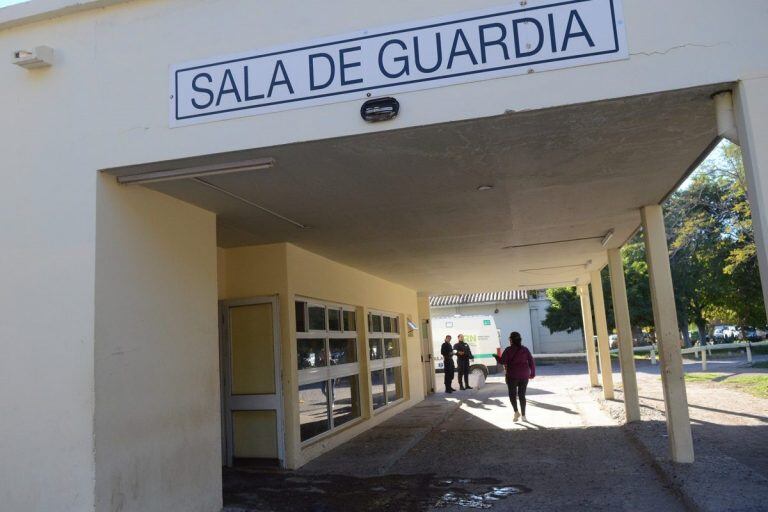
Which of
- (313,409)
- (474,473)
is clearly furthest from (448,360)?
(474,473)

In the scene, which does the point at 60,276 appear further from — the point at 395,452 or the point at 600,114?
the point at 395,452

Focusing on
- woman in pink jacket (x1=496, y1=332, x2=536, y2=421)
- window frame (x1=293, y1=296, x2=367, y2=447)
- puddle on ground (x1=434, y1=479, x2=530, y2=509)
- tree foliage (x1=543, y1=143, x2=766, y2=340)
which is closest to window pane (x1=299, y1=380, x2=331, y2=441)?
window frame (x1=293, y1=296, x2=367, y2=447)

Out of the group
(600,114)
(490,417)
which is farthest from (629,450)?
(600,114)

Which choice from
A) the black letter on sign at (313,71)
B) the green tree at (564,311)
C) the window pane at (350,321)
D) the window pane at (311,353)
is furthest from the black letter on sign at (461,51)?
the green tree at (564,311)

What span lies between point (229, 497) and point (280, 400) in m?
1.64

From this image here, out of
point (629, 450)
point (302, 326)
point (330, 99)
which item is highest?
point (330, 99)

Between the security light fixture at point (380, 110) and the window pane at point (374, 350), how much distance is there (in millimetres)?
7922

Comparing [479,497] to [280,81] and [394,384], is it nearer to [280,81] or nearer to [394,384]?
[280,81]

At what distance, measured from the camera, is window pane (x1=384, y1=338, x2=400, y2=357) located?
13.6 m

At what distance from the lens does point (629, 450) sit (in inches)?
329

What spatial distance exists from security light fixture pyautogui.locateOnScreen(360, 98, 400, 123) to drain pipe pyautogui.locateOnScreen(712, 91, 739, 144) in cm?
223

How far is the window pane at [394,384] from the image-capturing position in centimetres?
1355

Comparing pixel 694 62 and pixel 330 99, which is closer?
pixel 694 62

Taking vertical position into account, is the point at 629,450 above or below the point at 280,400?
below
